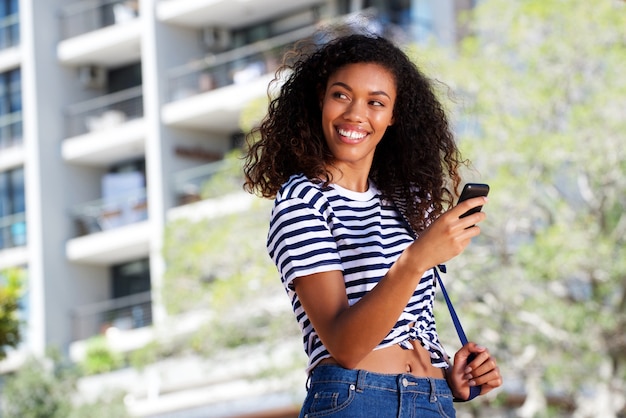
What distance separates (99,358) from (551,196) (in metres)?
10.5

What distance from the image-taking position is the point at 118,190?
25.6m

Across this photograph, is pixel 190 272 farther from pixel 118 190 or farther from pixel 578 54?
pixel 118 190

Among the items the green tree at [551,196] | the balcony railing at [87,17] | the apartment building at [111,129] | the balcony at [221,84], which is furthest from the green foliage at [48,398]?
the balcony railing at [87,17]

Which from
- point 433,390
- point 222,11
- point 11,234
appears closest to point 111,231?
point 11,234

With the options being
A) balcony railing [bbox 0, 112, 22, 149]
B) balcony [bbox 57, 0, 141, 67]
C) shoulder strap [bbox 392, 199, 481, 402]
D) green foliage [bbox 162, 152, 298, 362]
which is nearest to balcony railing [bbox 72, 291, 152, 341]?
balcony railing [bbox 0, 112, 22, 149]

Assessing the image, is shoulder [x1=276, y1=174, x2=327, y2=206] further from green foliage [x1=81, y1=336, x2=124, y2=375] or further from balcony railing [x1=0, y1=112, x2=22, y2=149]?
balcony railing [x1=0, y1=112, x2=22, y2=149]

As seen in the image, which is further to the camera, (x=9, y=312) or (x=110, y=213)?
(x=110, y=213)

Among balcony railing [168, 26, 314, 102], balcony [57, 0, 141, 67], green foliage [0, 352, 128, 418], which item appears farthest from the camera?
balcony [57, 0, 141, 67]

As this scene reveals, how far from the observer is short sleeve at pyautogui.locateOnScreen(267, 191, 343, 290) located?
2.51 m

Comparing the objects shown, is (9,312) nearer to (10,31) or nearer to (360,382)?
(360,382)

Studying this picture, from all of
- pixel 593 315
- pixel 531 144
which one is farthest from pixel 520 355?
pixel 531 144

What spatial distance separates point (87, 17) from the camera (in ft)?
86.5

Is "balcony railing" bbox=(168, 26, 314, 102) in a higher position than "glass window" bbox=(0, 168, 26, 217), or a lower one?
higher

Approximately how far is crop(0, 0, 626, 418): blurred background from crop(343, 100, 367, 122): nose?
58 centimetres
